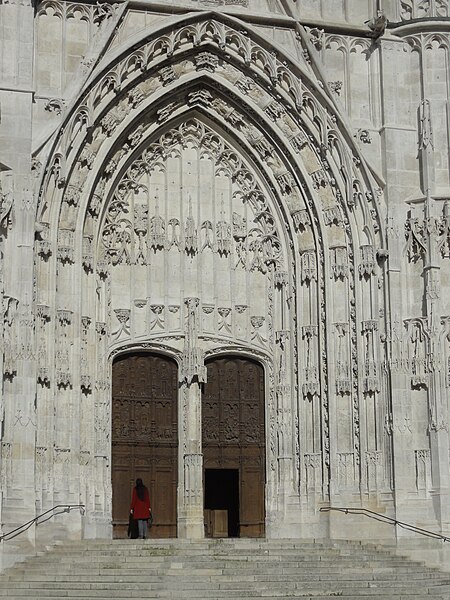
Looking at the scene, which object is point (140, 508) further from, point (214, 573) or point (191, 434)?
point (214, 573)

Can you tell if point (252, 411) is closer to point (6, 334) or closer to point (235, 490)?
point (235, 490)

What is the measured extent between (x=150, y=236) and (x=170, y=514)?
5491 millimetres

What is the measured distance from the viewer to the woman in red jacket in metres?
23.4

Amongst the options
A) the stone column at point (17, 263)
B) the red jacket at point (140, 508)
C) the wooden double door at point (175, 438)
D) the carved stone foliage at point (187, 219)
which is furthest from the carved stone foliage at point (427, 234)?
the stone column at point (17, 263)

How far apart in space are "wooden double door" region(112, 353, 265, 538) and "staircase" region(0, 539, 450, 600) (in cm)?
259

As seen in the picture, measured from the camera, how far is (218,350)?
25.3 meters

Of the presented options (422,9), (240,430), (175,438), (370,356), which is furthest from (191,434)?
(422,9)

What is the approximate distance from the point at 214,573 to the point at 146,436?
16.6ft

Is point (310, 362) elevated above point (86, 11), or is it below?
below

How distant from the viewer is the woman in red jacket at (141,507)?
23422 mm

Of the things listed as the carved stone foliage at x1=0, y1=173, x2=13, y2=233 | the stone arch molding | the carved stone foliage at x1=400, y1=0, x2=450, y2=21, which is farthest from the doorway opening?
the carved stone foliage at x1=400, y1=0, x2=450, y2=21

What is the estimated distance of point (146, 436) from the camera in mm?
24672

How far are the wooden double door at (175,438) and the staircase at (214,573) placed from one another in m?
2.59

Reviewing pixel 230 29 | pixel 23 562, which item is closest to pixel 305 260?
pixel 230 29
